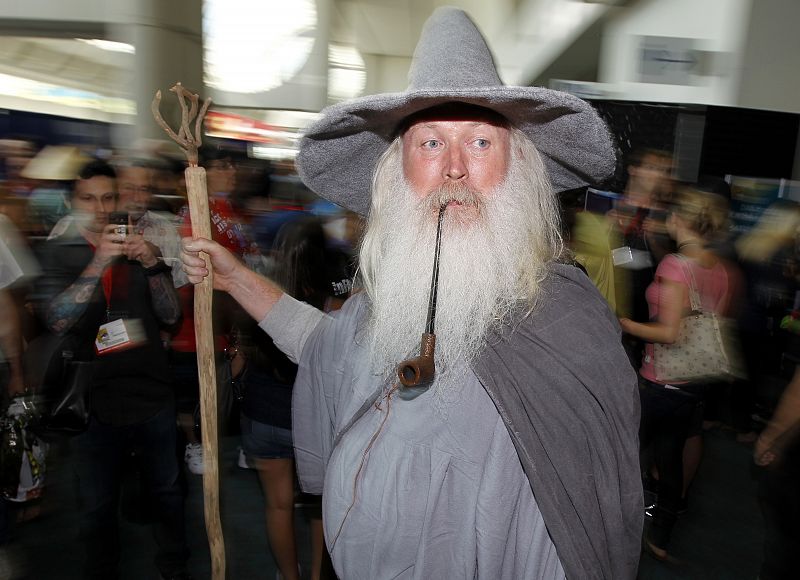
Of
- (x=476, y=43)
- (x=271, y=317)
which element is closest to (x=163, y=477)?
(x=271, y=317)

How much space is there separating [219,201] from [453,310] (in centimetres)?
260

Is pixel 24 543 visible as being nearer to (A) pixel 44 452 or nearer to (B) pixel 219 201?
(A) pixel 44 452

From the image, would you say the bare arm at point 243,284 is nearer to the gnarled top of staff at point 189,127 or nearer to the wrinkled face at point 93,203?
the gnarled top of staff at point 189,127

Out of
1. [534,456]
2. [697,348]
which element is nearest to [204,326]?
[534,456]

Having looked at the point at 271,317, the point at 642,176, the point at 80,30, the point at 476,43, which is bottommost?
the point at 271,317

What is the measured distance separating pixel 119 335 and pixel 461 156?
187cm

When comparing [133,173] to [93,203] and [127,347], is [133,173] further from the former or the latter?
[127,347]

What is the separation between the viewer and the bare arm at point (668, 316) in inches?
120

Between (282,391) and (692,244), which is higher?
(692,244)

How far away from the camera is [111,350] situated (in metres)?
2.69

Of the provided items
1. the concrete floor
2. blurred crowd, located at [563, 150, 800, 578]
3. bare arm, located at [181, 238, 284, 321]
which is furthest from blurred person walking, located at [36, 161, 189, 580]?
blurred crowd, located at [563, 150, 800, 578]

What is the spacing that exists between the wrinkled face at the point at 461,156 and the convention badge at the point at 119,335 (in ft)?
5.59

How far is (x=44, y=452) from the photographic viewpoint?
3262mm

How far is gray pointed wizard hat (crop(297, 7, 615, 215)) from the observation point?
140 centimetres
